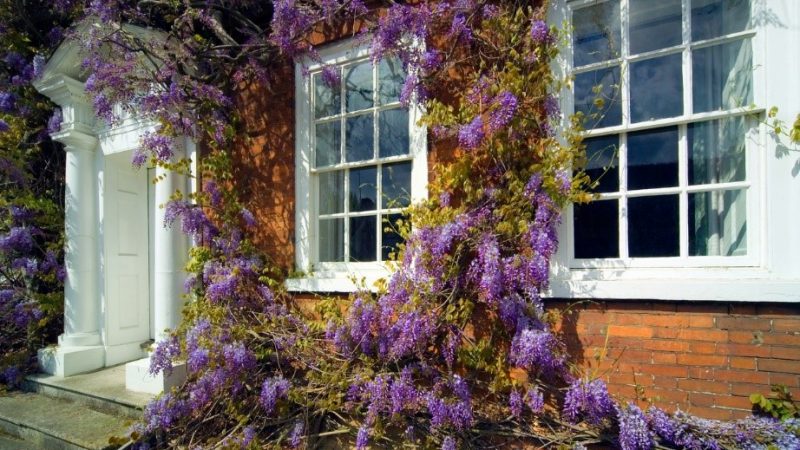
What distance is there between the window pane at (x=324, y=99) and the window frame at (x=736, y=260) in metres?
2.04

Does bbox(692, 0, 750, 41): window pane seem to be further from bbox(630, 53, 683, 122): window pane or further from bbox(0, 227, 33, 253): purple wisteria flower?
bbox(0, 227, 33, 253): purple wisteria flower

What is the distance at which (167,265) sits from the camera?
14.8ft

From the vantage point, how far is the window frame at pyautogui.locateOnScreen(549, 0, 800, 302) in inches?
100

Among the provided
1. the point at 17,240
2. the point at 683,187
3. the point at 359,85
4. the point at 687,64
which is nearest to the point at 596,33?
the point at 687,64

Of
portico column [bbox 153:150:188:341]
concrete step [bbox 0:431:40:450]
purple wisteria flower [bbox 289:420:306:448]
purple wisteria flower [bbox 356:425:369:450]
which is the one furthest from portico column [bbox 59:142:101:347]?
purple wisteria flower [bbox 356:425:369:450]

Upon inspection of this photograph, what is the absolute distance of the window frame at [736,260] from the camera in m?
2.55

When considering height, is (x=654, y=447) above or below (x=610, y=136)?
below

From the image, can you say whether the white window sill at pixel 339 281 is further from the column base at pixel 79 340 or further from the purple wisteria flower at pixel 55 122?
the purple wisteria flower at pixel 55 122

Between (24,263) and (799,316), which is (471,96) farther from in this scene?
(24,263)

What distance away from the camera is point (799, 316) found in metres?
2.49

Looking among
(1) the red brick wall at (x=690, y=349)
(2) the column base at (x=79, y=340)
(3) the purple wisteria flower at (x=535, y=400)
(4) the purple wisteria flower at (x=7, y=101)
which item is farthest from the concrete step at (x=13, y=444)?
(1) the red brick wall at (x=690, y=349)

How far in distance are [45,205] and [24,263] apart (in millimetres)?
733

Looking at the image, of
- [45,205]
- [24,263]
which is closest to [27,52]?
[45,205]

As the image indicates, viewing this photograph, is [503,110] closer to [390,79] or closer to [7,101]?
[390,79]
